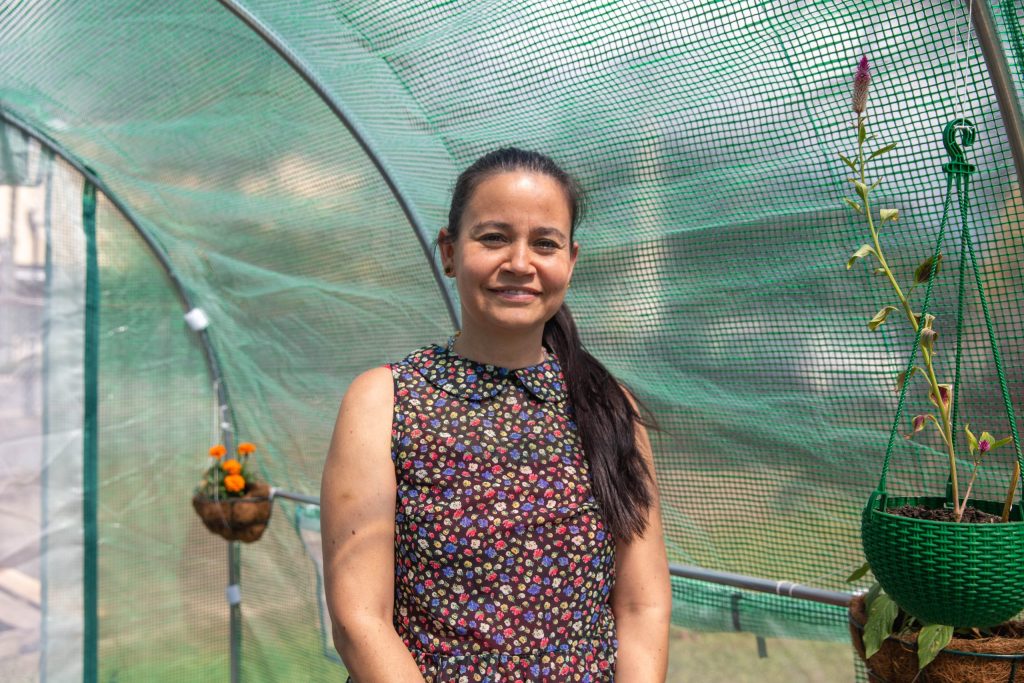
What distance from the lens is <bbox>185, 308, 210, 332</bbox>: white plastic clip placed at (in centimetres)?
452

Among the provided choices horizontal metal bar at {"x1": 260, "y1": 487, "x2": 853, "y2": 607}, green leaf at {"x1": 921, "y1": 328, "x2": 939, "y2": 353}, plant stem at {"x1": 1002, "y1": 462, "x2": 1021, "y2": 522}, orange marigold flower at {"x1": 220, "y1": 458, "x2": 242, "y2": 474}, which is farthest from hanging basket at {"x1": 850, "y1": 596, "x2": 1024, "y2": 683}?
orange marigold flower at {"x1": 220, "y1": 458, "x2": 242, "y2": 474}

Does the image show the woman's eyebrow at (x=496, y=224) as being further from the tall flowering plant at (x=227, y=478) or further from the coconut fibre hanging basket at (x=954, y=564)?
the tall flowering plant at (x=227, y=478)

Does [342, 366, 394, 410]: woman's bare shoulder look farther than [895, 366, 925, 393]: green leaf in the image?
No

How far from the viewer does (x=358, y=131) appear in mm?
3076

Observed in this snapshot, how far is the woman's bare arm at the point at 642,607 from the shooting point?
1.65 meters

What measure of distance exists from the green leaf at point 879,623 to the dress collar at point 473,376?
752mm

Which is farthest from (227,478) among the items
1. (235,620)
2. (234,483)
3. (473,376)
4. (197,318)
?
(473,376)

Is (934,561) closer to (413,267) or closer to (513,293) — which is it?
(513,293)

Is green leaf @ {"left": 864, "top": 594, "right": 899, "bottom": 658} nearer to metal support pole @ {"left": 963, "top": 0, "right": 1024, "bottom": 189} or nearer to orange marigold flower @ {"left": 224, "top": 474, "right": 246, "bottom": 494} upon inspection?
metal support pole @ {"left": 963, "top": 0, "right": 1024, "bottom": 189}

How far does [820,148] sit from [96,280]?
3.60 meters

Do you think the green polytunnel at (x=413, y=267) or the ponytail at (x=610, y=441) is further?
the green polytunnel at (x=413, y=267)

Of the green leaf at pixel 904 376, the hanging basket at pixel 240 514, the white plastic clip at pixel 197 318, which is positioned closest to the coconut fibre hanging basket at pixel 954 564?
the green leaf at pixel 904 376

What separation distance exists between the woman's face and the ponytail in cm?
21

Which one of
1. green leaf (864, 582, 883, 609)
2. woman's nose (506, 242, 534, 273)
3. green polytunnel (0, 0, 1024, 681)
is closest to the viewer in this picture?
woman's nose (506, 242, 534, 273)
